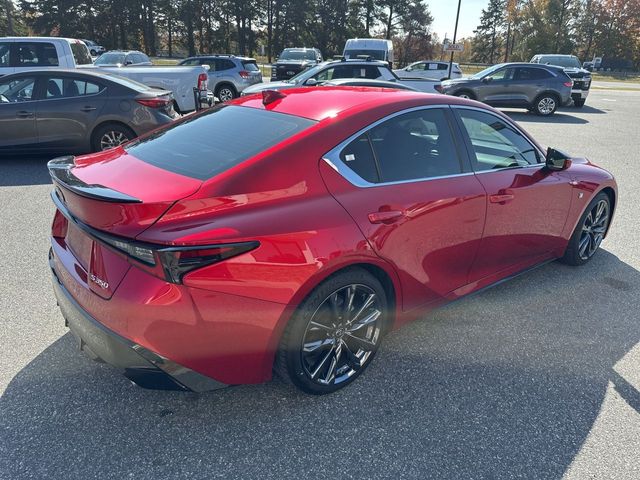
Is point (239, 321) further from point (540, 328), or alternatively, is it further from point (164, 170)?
point (540, 328)

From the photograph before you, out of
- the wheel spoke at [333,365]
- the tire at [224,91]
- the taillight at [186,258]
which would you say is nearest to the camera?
the taillight at [186,258]

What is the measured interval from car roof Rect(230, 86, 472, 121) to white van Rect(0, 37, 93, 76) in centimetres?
962

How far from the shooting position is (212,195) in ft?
7.04

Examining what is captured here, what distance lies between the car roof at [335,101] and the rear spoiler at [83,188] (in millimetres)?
1098

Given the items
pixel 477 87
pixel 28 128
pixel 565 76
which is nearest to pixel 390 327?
pixel 28 128

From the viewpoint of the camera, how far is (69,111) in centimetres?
721

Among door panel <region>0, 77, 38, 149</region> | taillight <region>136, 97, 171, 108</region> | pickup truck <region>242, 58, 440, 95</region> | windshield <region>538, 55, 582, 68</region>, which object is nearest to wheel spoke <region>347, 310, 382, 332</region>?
taillight <region>136, 97, 171, 108</region>

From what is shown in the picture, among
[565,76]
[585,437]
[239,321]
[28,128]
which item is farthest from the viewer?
[565,76]

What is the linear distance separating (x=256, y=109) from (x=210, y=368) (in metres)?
1.63

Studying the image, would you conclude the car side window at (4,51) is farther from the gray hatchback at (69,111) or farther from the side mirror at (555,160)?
the side mirror at (555,160)

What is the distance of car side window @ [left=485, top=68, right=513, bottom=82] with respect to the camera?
15.7m

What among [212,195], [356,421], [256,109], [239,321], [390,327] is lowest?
[356,421]

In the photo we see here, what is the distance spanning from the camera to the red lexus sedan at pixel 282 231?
2037 millimetres

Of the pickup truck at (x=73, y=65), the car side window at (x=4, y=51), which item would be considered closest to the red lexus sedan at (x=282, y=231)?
the pickup truck at (x=73, y=65)
